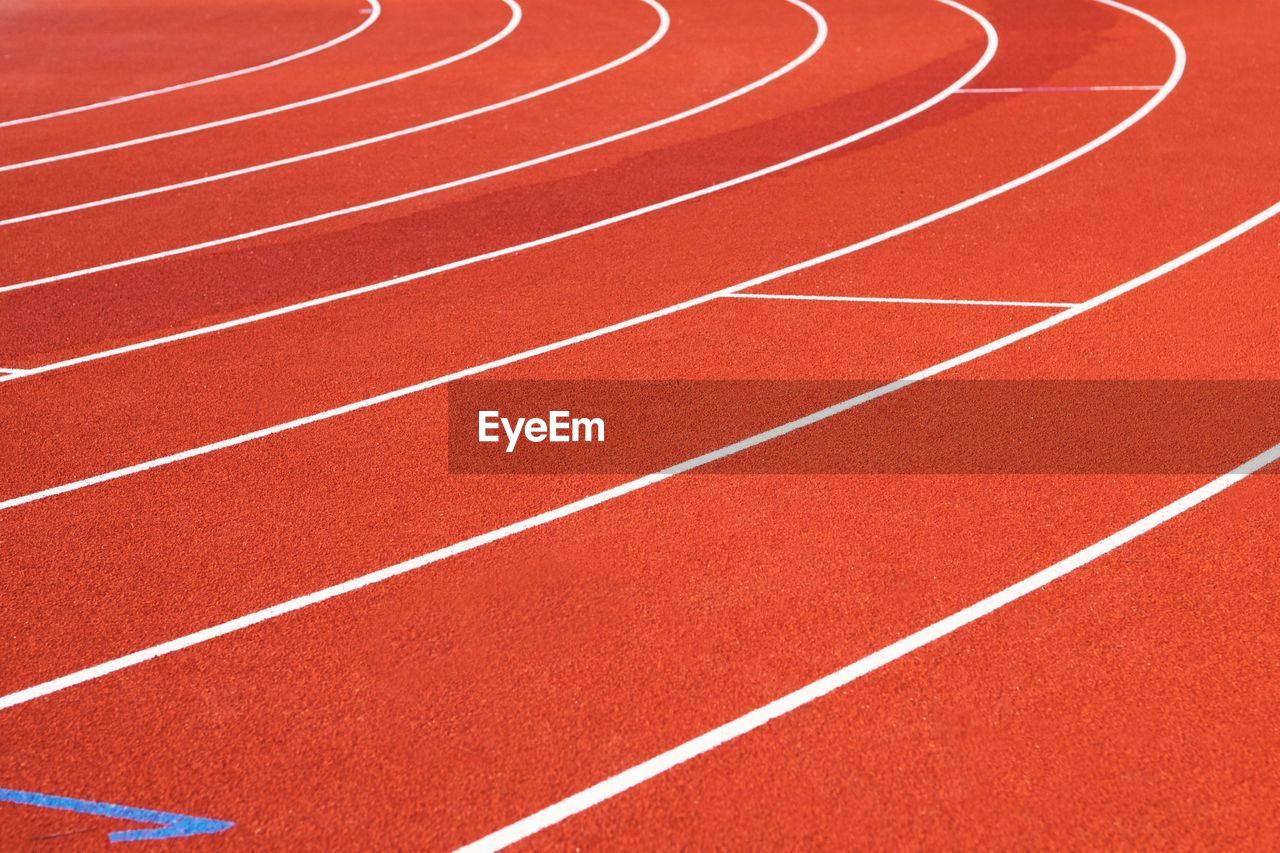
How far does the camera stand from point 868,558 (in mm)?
5039

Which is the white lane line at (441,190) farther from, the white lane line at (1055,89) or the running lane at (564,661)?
the running lane at (564,661)

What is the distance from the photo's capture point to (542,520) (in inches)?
211

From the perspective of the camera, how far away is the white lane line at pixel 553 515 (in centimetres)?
457

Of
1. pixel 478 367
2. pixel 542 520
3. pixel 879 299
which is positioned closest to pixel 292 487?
pixel 542 520

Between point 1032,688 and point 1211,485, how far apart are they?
163cm

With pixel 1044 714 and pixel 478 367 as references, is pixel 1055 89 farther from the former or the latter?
pixel 1044 714

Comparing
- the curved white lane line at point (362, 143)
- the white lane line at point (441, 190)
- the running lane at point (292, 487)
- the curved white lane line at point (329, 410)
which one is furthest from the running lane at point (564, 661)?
the curved white lane line at point (362, 143)

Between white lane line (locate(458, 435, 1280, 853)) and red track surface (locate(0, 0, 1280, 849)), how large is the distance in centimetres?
4

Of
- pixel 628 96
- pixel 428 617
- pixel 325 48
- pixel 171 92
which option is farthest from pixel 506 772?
pixel 325 48

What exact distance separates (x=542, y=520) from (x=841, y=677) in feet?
4.82

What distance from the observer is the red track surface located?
399 cm

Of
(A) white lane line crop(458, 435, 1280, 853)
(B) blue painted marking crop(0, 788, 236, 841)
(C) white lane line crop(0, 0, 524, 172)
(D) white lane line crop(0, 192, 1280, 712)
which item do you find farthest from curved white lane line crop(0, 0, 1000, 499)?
(C) white lane line crop(0, 0, 524, 172)

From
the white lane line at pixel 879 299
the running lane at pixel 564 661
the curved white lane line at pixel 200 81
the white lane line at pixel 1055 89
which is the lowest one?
the curved white lane line at pixel 200 81

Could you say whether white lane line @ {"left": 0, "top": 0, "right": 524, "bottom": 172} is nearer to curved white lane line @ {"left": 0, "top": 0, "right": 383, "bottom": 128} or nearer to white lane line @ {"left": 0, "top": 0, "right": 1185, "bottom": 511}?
curved white lane line @ {"left": 0, "top": 0, "right": 383, "bottom": 128}
